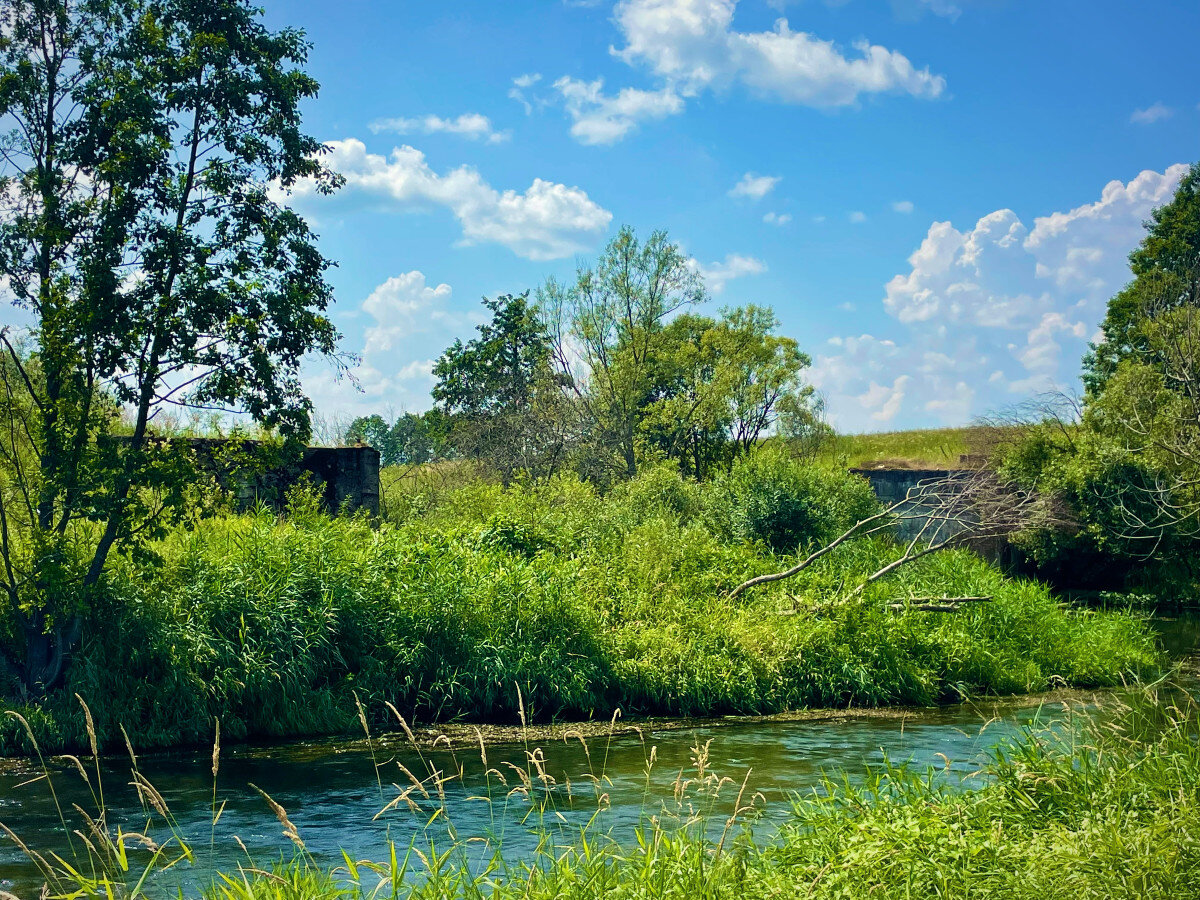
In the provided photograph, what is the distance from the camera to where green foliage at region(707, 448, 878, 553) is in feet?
64.6

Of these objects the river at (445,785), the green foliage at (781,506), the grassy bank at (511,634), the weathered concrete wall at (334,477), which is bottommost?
the river at (445,785)

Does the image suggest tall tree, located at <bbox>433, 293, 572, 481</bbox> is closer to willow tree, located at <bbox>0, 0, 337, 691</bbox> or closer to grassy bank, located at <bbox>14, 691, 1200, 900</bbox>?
willow tree, located at <bbox>0, 0, 337, 691</bbox>

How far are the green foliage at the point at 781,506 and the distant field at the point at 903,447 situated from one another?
2239 centimetres

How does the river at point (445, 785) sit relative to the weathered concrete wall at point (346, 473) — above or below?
below

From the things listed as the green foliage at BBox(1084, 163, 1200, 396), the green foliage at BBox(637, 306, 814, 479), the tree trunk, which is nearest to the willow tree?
the tree trunk

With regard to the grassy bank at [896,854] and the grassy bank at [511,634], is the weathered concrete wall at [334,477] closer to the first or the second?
the grassy bank at [511,634]

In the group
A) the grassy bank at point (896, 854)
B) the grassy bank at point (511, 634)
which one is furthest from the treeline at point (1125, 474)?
the grassy bank at point (896, 854)

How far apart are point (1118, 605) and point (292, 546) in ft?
71.6

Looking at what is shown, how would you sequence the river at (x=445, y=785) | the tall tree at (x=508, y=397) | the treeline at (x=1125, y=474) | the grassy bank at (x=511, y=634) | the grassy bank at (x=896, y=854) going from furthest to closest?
the tall tree at (x=508, y=397)
the treeline at (x=1125, y=474)
the grassy bank at (x=511, y=634)
the river at (x=445, y=785)
the grassy bank at (x=896, y=854)

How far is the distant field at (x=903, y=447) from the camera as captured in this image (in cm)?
4500

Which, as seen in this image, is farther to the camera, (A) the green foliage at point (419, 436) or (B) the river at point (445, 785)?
(A) the green foliage at point (419, 436)

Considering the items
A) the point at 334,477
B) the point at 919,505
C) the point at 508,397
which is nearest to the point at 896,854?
the point at 334,477

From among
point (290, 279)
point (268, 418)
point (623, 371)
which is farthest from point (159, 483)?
point (623, 371)

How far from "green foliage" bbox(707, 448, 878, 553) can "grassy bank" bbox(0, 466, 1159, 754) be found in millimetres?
1377
